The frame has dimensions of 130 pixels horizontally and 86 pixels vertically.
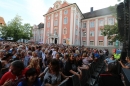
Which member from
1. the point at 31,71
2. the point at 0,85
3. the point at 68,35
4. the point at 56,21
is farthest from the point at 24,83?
the point at 56,21

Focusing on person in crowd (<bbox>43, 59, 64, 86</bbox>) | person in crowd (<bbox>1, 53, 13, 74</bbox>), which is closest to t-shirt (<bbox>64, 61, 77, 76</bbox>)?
person in crowd (<bbox>43, 59, 64, 86</bbox>)

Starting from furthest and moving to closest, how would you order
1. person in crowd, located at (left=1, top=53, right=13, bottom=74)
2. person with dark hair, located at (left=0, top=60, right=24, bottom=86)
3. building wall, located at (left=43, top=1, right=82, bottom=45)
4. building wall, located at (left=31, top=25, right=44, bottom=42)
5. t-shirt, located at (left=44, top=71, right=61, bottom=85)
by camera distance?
building wall, located at (left=31, top=25, right=44, bottom=42) < building wall, located at (left=43, top=1, right=82, bottom=45) < person in crowd, located at (left=1, top=53, right=13, bottom=74) < t-shirt, located at (left=44, top=71, right=61, bottom=85) < person with dark hair, located at (left=0, top=60, right=24, bottom=86)

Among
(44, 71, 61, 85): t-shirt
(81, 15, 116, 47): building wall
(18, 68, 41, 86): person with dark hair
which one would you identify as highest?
(81, 15, 116, 47): building wall

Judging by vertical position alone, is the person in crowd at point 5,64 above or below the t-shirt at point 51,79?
above

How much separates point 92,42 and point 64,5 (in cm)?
1725

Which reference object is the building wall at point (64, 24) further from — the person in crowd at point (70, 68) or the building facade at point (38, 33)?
the person in crowd at point (70, 68)

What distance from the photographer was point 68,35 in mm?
41812

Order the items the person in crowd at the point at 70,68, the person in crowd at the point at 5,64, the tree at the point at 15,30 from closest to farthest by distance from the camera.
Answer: the person in crowd at the point at 5,64
the person in crowd at the point at 70,68
the tree at the point at 15,30

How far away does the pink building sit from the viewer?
134ft

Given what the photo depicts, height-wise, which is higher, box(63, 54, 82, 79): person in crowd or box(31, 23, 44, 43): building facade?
box(31, 23, 44, 43): building facade

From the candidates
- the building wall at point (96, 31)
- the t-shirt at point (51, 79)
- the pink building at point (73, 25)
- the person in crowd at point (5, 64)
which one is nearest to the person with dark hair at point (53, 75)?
the t-shirt at point (51, 79)

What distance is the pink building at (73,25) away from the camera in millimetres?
40950

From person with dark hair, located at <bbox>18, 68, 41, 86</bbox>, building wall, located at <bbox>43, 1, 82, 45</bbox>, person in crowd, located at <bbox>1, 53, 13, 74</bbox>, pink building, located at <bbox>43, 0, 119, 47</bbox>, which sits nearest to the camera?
person with dark hair, located at <bbox>18, 68, 41, 86</bbox>

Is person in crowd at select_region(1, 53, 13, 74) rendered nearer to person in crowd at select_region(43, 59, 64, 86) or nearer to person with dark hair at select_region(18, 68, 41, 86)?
person in crowd at select_region(43, 59, 64, 86)
